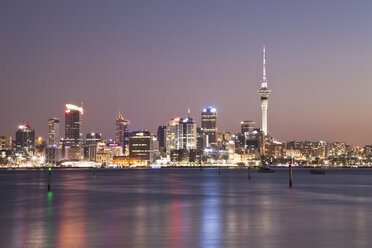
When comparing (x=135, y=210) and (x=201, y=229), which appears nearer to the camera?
(x=201, y=229)

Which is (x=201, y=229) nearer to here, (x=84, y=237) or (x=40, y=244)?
(x=84, y=237)

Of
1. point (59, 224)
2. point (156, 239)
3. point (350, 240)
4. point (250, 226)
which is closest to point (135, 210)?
point (59, 224)

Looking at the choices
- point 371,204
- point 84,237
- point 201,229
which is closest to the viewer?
point 84,237

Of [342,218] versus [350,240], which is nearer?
[350,240]

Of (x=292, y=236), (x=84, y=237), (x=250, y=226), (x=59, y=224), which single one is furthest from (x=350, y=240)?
(x=59, y=224)

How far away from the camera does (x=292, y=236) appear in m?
34.2

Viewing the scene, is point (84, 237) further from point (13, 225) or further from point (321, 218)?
point (321, 218)

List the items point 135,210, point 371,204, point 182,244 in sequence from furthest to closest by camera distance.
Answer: point 371,204, point 135,210, point 182,244

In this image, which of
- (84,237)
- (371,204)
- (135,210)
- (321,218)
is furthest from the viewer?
(371,204)

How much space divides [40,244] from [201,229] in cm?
1098

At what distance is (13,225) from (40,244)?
1055 cm

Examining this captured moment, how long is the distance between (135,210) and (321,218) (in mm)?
16902

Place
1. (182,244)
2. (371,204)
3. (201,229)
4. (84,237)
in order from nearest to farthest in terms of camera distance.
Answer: (182,244) → (84,237) → (201,229) → (371,204)

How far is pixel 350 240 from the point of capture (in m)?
32.6
